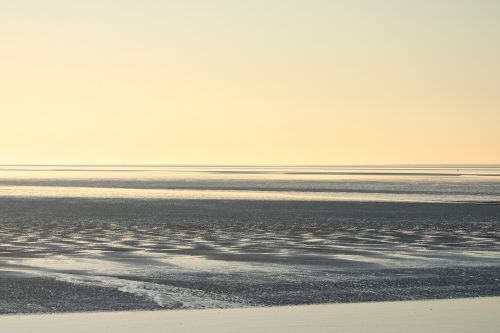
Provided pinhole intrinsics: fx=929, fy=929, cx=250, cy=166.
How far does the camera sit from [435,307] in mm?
18297

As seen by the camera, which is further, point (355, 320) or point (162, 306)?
point (162, 306)

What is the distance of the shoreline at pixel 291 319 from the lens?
1584 cm

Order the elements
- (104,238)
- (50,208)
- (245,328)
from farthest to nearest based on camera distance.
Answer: (50,208), (104,238), (245,328)

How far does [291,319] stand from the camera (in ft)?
55.6

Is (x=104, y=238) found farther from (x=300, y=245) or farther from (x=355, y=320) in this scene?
(x=355, y=320)

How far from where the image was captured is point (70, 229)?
4084 cm

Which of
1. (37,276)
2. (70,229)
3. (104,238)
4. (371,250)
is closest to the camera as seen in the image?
(37,276)

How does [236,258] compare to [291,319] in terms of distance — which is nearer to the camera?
[291,319]

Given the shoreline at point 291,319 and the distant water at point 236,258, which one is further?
the distant water at point 236,258

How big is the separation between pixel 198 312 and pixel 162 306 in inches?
39.7

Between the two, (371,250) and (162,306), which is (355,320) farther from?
(371,250)

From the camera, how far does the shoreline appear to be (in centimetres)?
1584

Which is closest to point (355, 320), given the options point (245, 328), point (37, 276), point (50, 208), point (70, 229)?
point (245, 328)

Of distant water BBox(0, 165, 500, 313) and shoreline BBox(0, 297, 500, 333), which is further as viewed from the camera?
distant water BBox(0, 165, 500, 313)
